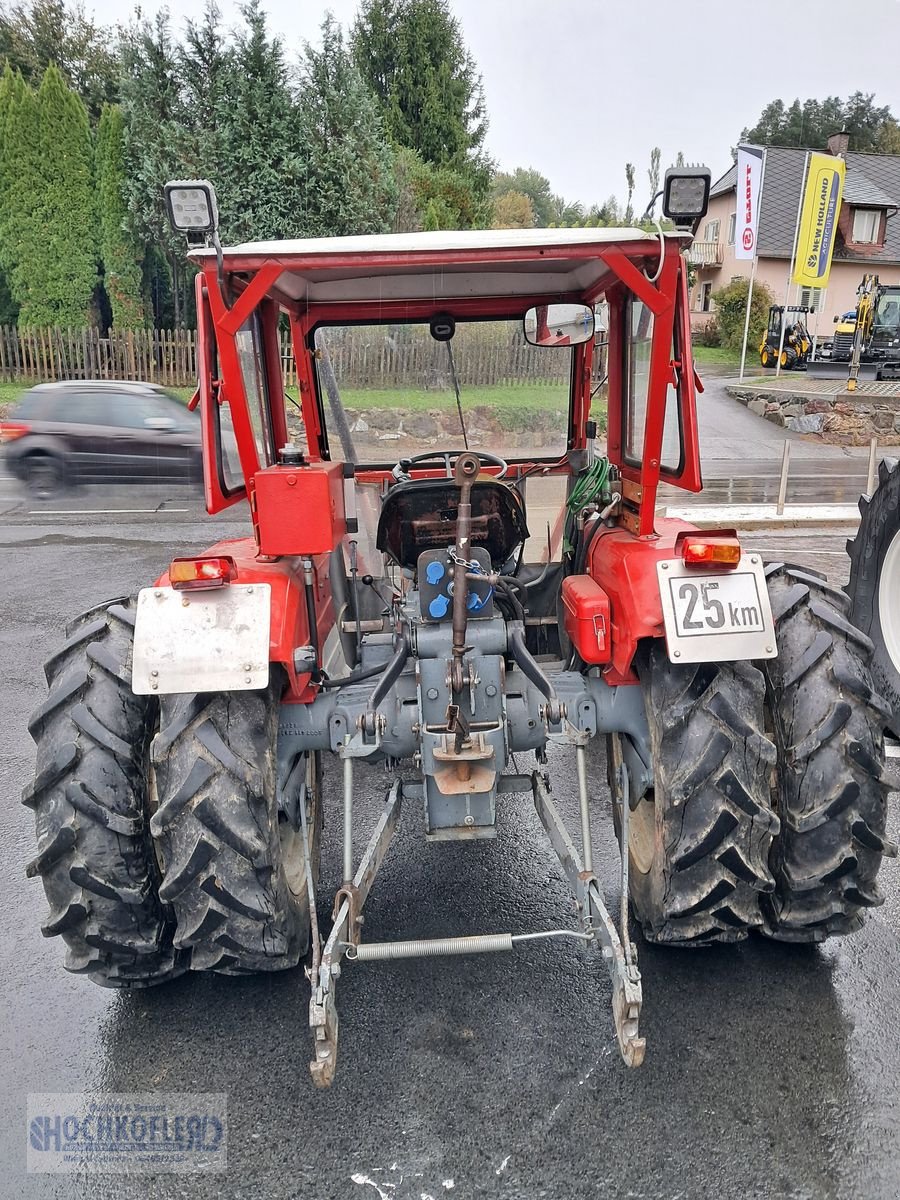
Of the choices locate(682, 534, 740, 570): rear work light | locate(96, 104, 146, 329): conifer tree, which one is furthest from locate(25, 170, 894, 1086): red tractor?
locate(96, 104, 146, 329): conifer tree

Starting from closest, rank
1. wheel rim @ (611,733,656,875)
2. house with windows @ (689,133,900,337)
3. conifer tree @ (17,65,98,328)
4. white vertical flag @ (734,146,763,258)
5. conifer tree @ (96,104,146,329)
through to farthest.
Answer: wheel rim @ (611,733,656,875)
conifer tree @ (96,104,146,329)
conifer tree @ (17,65,98,328)
white vertical flag @ (734,146,763,258)
house with windows @ (689,133,900,337)

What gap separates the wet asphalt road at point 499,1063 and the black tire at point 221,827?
1.26ft

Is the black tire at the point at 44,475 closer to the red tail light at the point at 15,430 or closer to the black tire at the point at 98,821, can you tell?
the red tail light at the point at 15,430

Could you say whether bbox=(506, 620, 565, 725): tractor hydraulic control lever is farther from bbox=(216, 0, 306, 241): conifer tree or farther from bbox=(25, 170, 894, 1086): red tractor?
bbox=(216, 0, 306, 241): conifer tree

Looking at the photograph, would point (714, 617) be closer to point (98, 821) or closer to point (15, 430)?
point (98, 821)

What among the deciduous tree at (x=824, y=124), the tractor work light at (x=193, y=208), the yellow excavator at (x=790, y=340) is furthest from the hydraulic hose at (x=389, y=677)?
the deciduous tree at (x=824, y=124)

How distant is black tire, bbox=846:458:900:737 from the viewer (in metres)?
4.66

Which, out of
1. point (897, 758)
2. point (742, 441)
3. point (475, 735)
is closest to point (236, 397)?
point (475, 735)

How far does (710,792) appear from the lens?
8.28ft

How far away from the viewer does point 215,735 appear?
2512 millimetres

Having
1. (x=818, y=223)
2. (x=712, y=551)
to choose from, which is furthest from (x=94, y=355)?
(x=712, y=551)

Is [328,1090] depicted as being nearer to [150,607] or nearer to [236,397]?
[150,607]

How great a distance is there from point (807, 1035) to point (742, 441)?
16717 millimetres

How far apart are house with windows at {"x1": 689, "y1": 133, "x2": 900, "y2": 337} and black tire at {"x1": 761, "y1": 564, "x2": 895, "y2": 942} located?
31.6m
